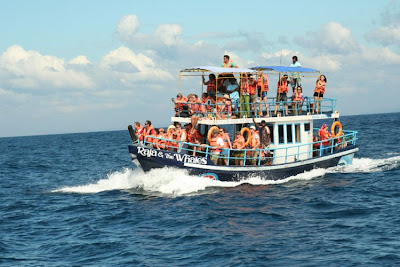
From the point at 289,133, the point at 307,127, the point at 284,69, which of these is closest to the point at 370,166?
the point at 307,127

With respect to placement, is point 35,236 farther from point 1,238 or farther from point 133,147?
point 133,147

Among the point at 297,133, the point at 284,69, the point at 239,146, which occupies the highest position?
the point at 284,69

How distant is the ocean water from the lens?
13852mm

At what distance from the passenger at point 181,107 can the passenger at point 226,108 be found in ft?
5.02

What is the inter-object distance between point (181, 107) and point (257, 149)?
386cm

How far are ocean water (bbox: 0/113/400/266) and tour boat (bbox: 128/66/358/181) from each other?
1.59ft

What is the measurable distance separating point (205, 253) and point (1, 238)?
6.92 meters

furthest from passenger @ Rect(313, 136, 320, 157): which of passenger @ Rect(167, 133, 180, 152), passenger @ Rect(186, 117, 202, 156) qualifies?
passenger @ Rect(167, 133, 180, 152)

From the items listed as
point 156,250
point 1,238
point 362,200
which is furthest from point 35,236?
point 362,200

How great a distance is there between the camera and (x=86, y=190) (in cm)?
2525

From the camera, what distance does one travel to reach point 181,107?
2389 centimetres

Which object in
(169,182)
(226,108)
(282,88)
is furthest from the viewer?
(282,88)

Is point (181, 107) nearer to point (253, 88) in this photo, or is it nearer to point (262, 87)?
point (253, 88)

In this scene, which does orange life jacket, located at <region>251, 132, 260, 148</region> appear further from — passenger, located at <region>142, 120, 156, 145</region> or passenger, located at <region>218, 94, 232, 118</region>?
passenger, located at <region>142, 120, 156, 145</region>
